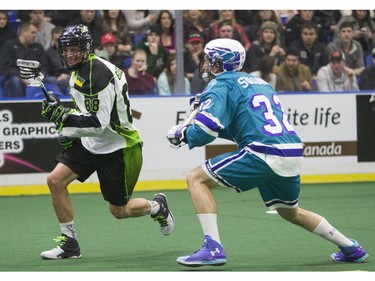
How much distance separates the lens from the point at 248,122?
5.92m

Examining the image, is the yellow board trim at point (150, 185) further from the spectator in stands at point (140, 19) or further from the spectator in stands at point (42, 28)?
the spectator in stands at point (140, 19)

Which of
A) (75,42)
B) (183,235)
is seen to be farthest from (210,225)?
(183,235)

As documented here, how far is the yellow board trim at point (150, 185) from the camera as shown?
10750 mm

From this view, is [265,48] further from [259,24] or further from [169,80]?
[169,80]

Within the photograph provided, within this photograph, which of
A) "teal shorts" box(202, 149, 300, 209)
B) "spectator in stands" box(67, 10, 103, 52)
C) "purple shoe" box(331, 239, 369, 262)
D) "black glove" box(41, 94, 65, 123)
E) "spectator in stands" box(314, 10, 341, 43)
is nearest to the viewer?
"teal shorts" box(202, 149, 300, 209)

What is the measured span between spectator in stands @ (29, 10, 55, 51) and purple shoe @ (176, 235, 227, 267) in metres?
5.90

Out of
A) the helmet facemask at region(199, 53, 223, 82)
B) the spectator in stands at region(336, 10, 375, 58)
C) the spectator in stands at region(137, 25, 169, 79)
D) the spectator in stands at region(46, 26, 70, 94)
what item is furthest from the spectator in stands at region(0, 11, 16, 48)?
the helmet facemask at region(199, 53, 223, 82)

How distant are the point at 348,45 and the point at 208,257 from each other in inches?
280

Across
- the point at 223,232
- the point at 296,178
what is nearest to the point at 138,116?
the point at 223,232

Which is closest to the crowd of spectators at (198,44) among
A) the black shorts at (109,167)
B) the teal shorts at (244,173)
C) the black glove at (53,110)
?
the black shorts at (109,167)

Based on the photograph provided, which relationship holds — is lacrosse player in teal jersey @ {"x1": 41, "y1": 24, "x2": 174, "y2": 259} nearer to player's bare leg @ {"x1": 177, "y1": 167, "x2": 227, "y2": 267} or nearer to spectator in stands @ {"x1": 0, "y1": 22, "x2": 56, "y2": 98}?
player's bare leg @ {"x1": 177, "y1": 167, "x2": 227, "y2": 267}

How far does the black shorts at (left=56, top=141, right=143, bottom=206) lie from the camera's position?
6816 mm

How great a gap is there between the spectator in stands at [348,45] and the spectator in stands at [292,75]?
1.74ft

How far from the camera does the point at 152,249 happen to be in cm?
707
